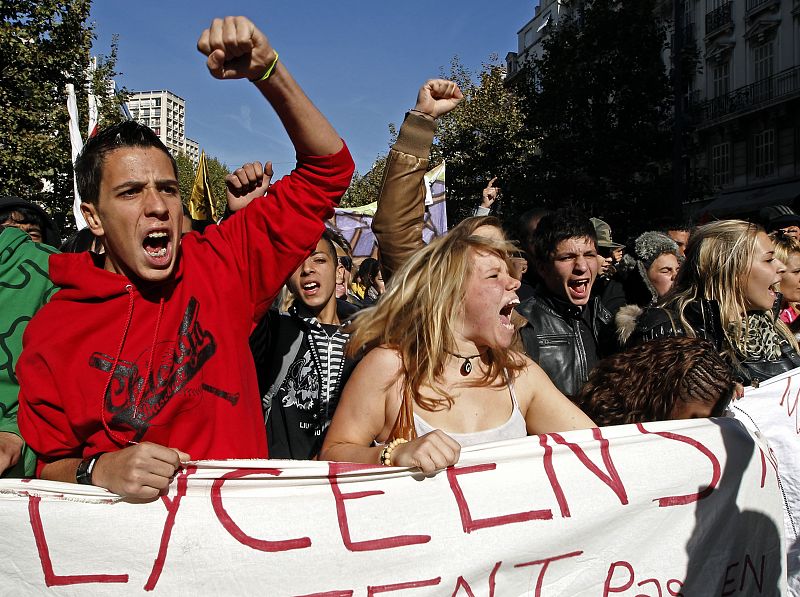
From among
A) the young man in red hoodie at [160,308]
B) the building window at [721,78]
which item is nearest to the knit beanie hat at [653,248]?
the young man in red hoodie at [160,308]

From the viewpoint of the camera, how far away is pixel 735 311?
10.3ft

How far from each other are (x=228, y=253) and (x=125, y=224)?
29 centimetres

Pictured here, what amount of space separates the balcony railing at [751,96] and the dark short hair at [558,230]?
83.7ft

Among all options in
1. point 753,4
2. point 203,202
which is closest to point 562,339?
point 203,202

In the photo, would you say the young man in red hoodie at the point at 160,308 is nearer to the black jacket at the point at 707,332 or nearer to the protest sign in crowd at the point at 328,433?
the protest sign in crowd at the point at 328,433

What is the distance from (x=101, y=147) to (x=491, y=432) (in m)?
1.36

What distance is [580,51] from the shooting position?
18.4 meters

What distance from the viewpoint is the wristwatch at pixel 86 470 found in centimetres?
181

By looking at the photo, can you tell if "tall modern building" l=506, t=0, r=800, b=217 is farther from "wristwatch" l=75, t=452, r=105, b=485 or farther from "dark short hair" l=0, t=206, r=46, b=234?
"wristwatch" l=75, t=452, r=105, b=485

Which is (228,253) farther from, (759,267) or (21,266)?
(759,267)

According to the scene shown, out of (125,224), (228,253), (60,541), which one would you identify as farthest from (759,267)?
(60,541)

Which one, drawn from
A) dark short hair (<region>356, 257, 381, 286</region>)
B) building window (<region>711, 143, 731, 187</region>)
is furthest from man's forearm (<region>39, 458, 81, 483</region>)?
building window (<region>711, 143, 731, 187</region>)

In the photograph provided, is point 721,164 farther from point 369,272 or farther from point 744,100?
point 369,272

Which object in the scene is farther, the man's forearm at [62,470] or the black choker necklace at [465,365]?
the black choker necklace at [465,365]
